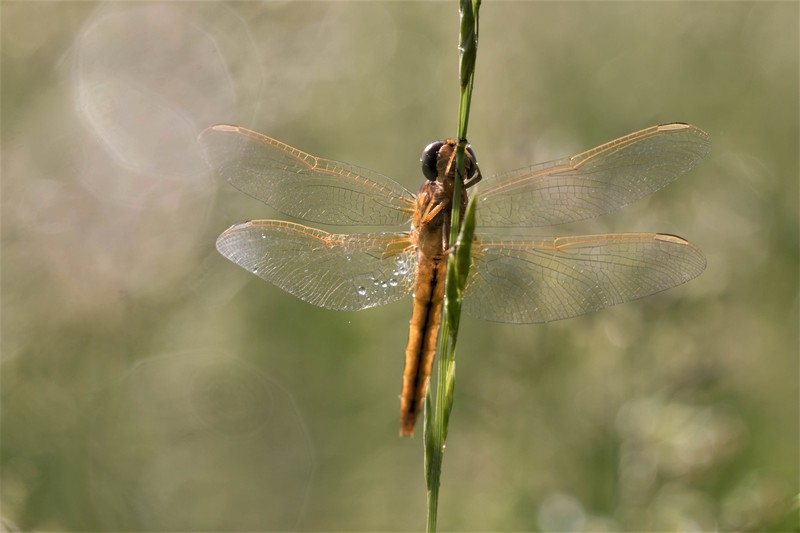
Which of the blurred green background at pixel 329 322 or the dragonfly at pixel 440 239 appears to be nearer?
the dragonfly at pixel 440 239

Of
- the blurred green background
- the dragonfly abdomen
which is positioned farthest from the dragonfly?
the blurred green background

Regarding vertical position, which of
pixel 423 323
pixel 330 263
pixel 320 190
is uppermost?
pixel 320 190

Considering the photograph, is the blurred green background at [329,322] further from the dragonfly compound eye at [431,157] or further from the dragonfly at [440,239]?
the dragonfly compound eye at [431,157]

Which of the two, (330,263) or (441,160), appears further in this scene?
(330,263)

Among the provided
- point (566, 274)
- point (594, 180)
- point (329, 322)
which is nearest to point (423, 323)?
point (566, 274)

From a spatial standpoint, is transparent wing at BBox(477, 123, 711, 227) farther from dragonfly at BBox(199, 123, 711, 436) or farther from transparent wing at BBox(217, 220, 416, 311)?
transparent wing at BBox(217, 220, 416, 311)

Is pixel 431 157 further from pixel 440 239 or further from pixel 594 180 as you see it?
pixel 594 180

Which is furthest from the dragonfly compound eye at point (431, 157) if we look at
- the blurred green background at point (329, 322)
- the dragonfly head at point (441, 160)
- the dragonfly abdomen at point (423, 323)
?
the blurred green background at point (329, 322)
